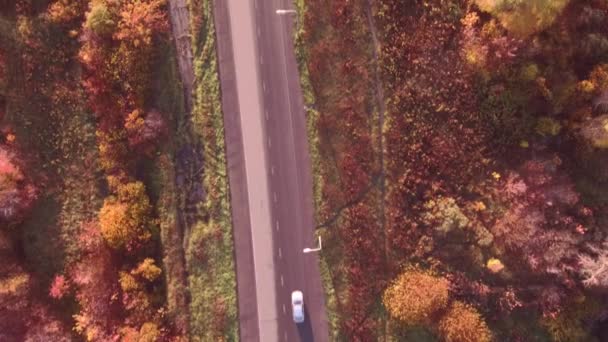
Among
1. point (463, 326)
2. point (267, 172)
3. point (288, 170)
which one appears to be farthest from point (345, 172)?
point (463, 326)

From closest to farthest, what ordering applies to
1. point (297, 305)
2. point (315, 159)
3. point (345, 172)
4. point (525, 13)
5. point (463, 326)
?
point (525, 13)
point (463, 326)
point (345, 172)
point (297, 305)
point (315, 159)

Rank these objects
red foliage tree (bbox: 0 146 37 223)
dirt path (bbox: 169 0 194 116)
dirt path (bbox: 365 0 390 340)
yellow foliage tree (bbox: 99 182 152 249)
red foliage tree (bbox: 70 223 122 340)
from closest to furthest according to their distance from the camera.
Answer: dirt path (bbox: 365 0 390 340) < yellow foliage tree (bbox: 99 182 152 249) < red foliage tree (bbox: 0 146 37 223) < red foliage tree (bbox: 70 223 122 340) < dirt path (bbox: 169 0 194 116)

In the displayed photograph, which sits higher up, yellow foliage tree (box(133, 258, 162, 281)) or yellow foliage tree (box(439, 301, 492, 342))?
yellow foliage tree (box(133, 258, 162, 281))

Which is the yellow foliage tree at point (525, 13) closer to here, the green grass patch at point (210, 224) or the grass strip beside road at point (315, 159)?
the grass strip beside road at point (315, 159)

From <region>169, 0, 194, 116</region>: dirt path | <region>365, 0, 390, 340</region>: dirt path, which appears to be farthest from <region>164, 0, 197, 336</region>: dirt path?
<region>365, 0, 390, 340</region>: dirt path

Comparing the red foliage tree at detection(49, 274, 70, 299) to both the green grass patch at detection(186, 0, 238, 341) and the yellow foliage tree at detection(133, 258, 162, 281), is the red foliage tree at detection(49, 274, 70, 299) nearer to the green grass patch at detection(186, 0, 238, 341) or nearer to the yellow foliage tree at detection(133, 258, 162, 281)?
the yellow foliage tree at detection(133, 258, 162, 281)

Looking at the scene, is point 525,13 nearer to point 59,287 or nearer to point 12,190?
point 12,190
